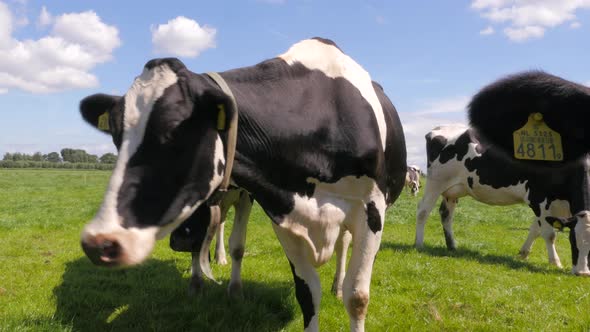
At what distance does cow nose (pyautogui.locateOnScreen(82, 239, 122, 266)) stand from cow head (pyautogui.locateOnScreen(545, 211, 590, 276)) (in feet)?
21.9

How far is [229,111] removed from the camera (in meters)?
2.23

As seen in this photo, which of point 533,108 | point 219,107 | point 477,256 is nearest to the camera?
point 219,107

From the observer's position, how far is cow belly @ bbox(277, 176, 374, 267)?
302 centimetres

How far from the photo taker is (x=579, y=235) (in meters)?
6.93

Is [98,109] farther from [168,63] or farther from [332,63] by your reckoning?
[332,63]

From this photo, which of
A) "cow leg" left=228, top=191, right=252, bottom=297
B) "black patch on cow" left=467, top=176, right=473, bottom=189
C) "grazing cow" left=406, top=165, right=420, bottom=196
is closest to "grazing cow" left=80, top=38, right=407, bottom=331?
"cow leg" left=228, top=191, right=252, bottom=297

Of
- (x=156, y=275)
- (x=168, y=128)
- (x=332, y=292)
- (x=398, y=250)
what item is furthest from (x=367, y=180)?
(x=398, y=250)

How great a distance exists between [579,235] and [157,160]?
7012mm

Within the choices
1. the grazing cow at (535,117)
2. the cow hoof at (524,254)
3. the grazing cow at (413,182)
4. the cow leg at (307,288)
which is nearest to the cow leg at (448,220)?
the cow hoof at (524,254)

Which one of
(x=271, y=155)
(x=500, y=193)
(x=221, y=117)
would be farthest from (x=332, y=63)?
(x=500, y=193)

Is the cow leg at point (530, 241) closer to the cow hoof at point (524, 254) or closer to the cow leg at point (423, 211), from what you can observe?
the cow hoof at point (524, 254)

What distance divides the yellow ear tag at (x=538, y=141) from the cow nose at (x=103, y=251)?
107 inches

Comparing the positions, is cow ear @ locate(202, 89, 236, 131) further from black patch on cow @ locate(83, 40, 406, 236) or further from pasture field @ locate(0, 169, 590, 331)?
pasture field @ locate(0, 169, 590, 331)

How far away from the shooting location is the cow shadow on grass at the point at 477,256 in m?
7.36
